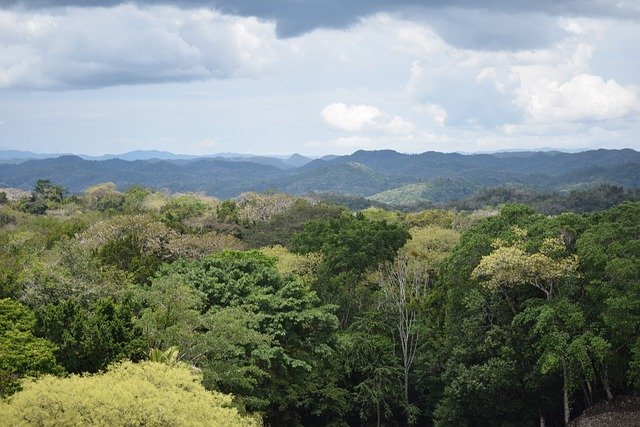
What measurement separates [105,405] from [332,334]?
14.4m

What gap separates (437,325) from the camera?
29.2m

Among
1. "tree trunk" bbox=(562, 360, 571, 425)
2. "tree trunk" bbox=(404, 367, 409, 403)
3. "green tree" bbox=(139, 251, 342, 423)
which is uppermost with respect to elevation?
"green tree" bbox=(139, 251, 342, 423)

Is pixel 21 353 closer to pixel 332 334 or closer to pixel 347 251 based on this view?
pixel 332 334

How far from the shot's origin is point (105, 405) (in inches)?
486

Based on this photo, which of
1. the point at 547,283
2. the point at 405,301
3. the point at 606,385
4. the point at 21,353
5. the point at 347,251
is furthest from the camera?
the point at 347,251

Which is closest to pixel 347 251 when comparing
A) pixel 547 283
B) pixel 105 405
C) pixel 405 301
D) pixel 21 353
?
pixel 405 301

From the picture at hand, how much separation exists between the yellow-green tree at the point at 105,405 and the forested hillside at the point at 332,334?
0.11ft

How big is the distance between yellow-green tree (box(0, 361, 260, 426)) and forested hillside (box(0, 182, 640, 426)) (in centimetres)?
3

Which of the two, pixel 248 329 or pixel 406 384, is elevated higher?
pixel 248 329

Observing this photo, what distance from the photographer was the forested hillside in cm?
1528

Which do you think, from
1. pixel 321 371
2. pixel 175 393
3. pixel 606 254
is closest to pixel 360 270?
pixel 321 371

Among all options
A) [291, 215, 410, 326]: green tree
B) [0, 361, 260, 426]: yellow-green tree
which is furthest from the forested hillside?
[291, 215, 410, 326]: green tree

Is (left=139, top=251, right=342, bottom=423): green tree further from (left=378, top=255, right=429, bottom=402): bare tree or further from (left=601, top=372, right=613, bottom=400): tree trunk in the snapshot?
(left=601, top=372, right=613, bottom=400): tree trunk

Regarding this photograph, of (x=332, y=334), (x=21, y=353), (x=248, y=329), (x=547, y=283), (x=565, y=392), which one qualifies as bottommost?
(x=565, y=392)
